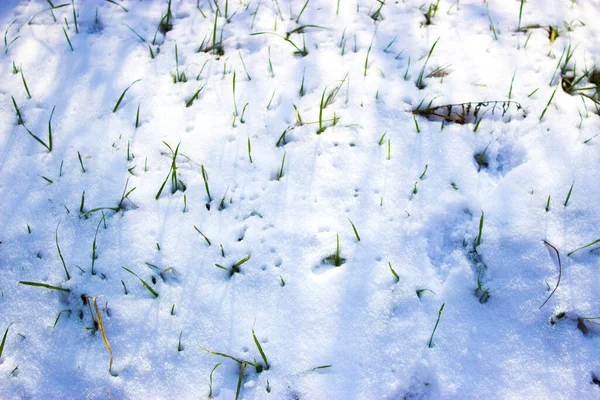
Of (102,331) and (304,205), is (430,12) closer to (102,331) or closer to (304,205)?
(304,205)

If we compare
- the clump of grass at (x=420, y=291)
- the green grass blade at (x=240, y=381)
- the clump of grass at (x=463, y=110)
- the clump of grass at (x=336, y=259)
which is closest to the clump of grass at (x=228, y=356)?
the green grass blade at (x=240, y=381)

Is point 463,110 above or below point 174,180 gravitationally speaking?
above

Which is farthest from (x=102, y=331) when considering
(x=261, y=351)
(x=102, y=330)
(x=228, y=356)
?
(x=261, y=351)

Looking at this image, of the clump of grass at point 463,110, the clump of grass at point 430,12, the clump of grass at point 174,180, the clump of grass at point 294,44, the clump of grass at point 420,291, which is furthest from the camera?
the clump of grass at point 430,12

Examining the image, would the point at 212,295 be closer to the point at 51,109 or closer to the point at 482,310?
the point at 482,310

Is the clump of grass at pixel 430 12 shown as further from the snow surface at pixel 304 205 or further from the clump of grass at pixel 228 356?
the clump of grass at pixel 228 356

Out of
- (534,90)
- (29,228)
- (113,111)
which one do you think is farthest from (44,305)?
(534,90)

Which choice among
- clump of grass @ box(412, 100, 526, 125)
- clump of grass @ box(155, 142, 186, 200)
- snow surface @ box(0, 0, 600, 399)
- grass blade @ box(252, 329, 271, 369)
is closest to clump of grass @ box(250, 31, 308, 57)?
snow surface @ box(0, 0, 600, 399)

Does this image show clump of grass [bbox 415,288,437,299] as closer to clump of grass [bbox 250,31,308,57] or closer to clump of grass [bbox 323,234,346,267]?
clump of grass [bbox 323,234,346,267]

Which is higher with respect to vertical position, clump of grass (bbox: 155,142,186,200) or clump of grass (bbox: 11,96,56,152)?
clump of grass (bbox: 11,96,56,152)
